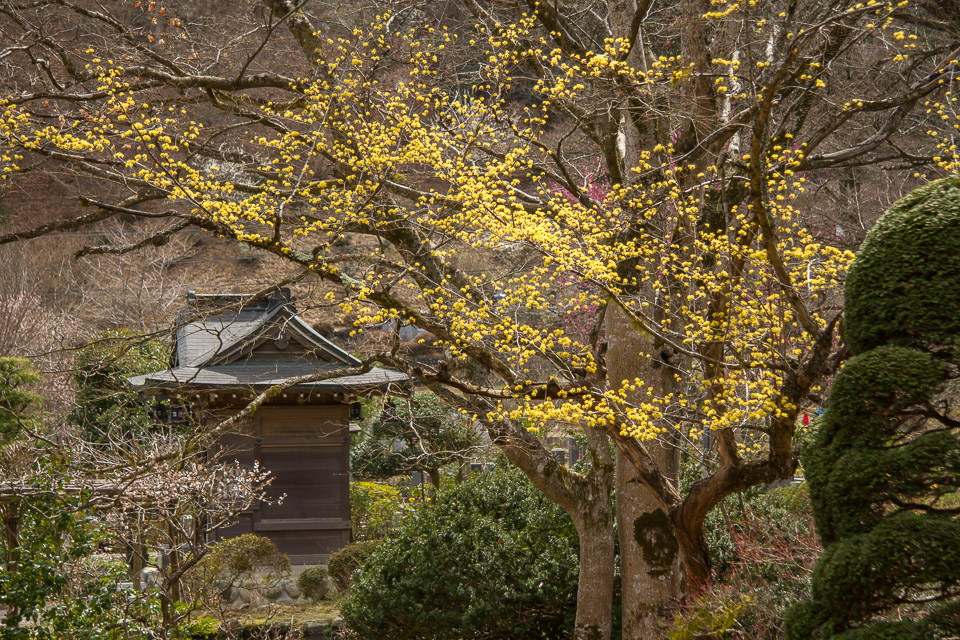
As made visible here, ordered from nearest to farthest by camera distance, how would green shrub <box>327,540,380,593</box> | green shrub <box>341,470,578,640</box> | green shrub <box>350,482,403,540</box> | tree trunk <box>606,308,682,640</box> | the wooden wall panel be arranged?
tree trunk <box>606,308,682,640</box>
green shrub <box>341,470,578,640</box>
green shrub <box>327,540,380,593</box>
the wooden wall panel
green shrub <box>350,482,403,540</box>

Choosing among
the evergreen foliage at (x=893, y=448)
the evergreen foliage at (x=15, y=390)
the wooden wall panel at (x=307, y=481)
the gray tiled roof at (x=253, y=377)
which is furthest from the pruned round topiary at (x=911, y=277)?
the evergreen foliage at (x=15, y=390)

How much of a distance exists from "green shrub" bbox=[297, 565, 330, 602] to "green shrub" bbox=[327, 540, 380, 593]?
0.50m

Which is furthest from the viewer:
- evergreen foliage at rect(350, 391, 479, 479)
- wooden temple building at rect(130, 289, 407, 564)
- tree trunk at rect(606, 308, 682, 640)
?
evergreen foliage at rect(350, 391, 479, 479)

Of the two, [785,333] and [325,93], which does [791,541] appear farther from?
[325,93]

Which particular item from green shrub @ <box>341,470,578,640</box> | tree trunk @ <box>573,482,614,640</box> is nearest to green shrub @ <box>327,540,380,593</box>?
green shrub @ <box>341,470,578,640</box>

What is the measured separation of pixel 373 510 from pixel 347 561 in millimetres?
2692

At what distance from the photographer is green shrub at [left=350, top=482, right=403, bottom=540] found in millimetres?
14898

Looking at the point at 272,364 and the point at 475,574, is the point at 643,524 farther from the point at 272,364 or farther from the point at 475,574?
the point at 272,364

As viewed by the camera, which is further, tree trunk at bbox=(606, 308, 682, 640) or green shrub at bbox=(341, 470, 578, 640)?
green shrub at bbox=(341, 470, 578, 640)

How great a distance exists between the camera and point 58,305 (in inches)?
863

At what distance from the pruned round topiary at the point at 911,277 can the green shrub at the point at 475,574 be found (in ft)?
18.9

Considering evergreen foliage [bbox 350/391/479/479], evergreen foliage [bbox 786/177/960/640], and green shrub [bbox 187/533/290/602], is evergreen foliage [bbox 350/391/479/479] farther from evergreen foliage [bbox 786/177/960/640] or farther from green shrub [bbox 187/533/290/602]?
evergreen foliage [bbox 786/177/960/640]

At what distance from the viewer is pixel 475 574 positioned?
9250 millimetres

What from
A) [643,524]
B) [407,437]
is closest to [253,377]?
[407,437]
